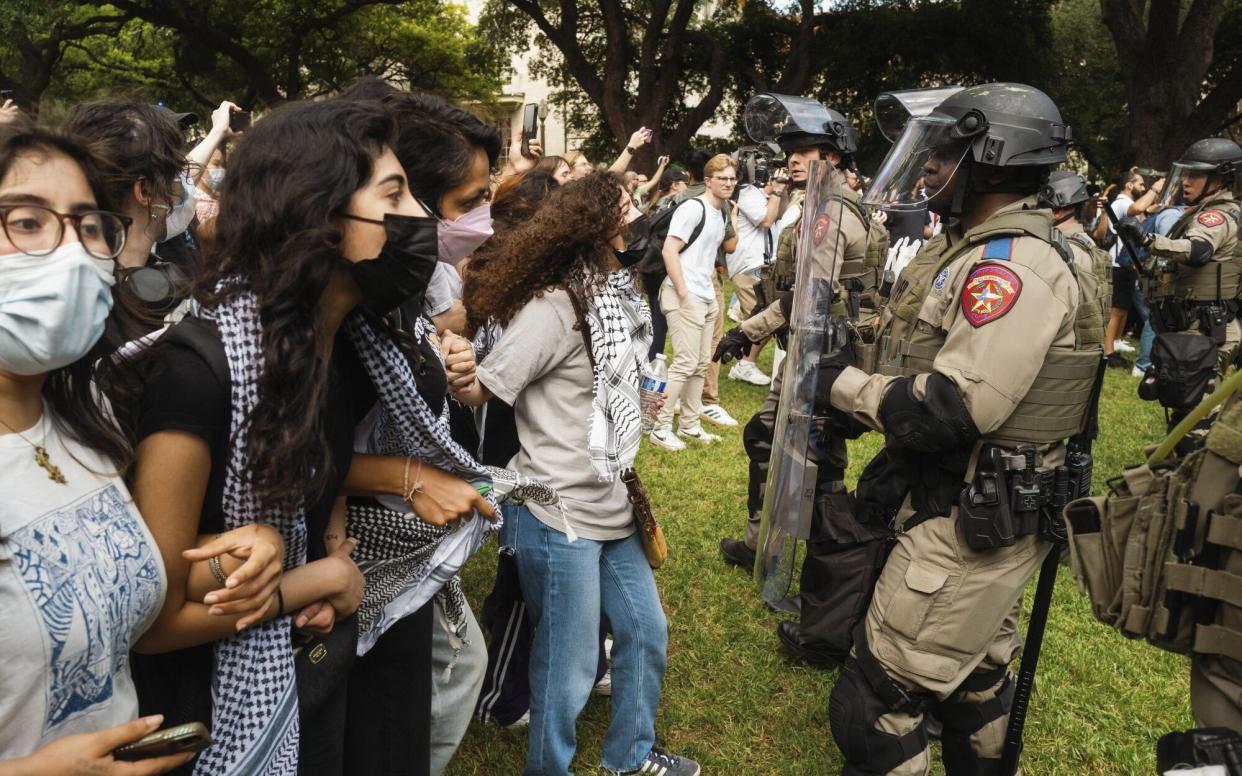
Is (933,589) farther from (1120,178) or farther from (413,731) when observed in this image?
(1120,178)

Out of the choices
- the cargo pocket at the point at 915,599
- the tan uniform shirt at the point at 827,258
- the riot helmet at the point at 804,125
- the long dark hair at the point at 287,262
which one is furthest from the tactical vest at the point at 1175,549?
the riot helmet at the point at 804,125

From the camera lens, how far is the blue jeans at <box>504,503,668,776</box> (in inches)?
110

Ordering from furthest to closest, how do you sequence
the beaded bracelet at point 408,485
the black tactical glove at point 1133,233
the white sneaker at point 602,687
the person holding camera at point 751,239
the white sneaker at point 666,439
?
the person holding camera at point 751,239, the white sneaker at point 666,439, the black tactical glove at point 1133,233, the white sneaker at point 602,687, the beaded bracelet at point 408,485

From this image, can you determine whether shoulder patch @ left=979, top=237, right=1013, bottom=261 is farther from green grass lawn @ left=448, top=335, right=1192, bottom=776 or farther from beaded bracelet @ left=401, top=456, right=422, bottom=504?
green grass lawn @ left=448, top=335, right=1192, bottom=776

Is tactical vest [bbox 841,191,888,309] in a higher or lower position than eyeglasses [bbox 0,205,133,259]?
lower

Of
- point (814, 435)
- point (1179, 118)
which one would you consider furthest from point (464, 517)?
point (1179, 118)

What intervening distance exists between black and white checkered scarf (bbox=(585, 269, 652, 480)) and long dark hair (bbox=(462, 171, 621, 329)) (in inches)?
3.6

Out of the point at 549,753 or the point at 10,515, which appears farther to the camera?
the point at 549,753

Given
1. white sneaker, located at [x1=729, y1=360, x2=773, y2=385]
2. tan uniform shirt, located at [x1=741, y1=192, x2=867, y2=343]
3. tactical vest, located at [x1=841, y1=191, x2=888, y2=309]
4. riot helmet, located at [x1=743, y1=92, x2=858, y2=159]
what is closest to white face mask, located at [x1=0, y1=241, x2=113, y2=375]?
tan uniform shirt, located at [x1=741, y1=192, x2=867, y2=343]

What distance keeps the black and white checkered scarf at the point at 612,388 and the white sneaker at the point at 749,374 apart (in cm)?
674

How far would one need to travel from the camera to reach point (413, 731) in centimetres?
215

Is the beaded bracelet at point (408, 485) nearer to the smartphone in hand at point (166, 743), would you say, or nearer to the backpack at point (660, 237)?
the smartphone in hand at point (166, 743)

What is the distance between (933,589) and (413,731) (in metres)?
1.48

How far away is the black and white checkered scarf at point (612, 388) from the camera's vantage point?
2.69m
